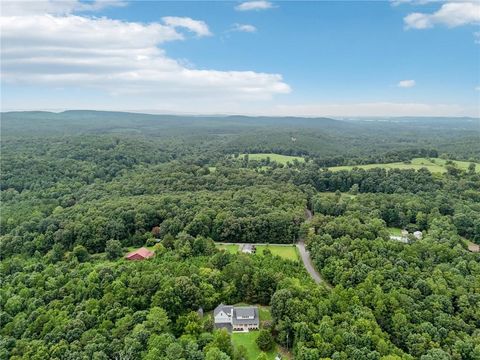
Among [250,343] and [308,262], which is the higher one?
[308,262]

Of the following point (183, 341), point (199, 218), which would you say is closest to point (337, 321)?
point (183, 341)

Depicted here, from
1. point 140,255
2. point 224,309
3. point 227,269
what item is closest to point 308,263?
point 227,269

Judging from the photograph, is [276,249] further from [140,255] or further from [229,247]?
[140,255]

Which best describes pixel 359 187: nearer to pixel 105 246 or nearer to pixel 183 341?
pixel 105 246

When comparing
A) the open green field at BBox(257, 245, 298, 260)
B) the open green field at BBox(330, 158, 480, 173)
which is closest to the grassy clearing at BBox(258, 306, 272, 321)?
the open green field at BBox(257, 245, 298, 260)

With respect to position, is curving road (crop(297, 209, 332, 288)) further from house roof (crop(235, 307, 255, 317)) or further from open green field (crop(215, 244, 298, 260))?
A: house roof (crop(235, 307, 255, 317))

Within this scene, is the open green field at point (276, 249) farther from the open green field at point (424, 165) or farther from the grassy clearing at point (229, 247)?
the open green field at point (424, 165)

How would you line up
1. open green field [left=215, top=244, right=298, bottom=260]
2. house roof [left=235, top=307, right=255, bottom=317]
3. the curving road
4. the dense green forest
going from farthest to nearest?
open green field [left=215, top=244, right=298, bottom=260], the curving road, house roof [left=235, top=307, right=255, bottom=317], the dense green forest

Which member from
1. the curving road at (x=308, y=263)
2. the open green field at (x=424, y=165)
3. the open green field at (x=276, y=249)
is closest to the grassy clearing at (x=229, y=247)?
the open green field at (x=276, y=249)
